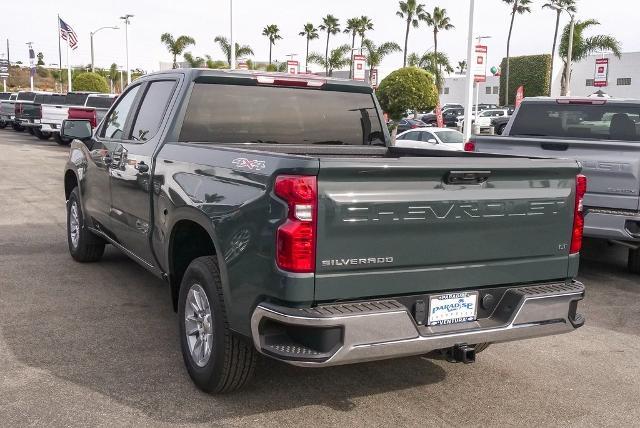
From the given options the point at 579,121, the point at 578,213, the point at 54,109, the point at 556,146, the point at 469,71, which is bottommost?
the point at 54,109

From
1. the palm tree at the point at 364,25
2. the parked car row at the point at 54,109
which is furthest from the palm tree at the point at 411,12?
the parked car row at the point at 54,109

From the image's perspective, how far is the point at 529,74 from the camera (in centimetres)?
6544

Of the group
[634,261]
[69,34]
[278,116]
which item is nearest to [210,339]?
[278,116]

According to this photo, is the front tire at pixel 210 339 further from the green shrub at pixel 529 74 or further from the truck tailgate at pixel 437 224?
the green shrub at pixel 529 74

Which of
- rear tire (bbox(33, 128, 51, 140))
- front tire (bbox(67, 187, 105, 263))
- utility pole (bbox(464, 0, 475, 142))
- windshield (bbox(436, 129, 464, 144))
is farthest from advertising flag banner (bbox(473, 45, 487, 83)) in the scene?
rear tire (bbox(33, 128, 51, 140))

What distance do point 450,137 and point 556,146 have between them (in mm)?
14762

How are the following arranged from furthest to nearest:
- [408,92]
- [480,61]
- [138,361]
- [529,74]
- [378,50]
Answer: [529,74], [378,50], [408,92], [480,61], [138,361]

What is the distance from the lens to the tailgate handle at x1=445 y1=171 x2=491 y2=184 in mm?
3651

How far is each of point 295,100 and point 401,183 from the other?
210cm

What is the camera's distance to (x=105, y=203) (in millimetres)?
6238

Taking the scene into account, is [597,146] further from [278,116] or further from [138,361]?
[138,361]

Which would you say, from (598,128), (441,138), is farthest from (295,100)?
(441,138)

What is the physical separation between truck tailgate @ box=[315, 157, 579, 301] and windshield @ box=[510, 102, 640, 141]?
4.59 meters

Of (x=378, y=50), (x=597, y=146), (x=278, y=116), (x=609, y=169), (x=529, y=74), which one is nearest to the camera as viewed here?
(x=278, y=116)
